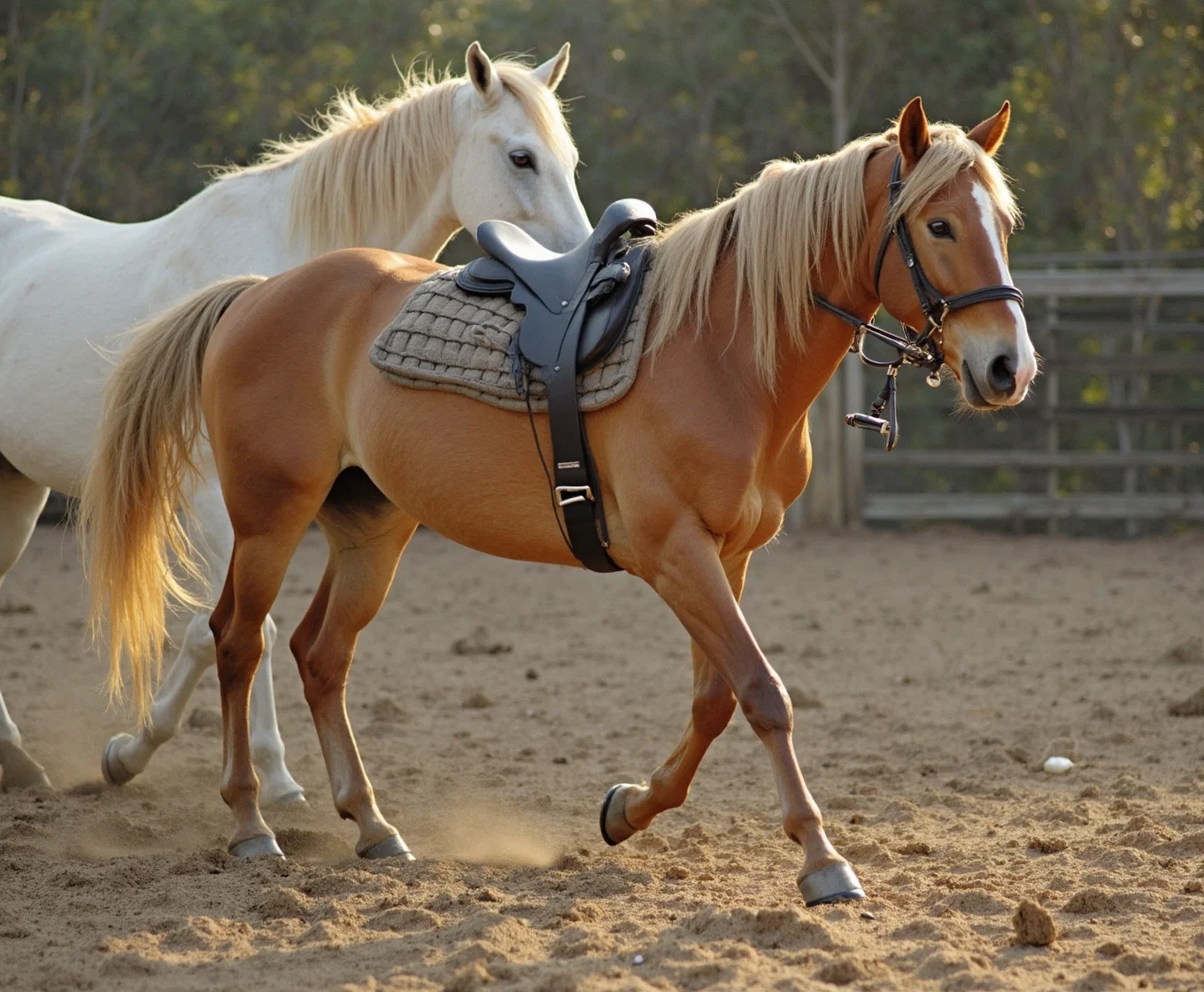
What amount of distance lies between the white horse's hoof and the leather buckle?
7.99ft

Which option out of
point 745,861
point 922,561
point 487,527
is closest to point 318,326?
point 487,527

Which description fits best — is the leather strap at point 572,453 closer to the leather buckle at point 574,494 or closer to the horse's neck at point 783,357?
the leather buckle at point 574,494

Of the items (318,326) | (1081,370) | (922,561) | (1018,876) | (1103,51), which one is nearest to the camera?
(1018,876)

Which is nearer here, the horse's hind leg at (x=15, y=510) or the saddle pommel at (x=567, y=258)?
the saddle pommel at (x=567, y=258)

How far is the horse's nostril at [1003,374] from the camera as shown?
2961 millimetres

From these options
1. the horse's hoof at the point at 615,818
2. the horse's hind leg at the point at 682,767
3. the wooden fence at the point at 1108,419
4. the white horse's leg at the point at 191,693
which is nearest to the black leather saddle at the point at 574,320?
the horse's hind leg at the point at 682,767

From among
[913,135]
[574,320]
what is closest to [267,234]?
[574,320]

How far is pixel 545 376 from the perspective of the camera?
3447mm

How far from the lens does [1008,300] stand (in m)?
3.01

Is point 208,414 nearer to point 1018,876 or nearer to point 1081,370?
point 1018,876

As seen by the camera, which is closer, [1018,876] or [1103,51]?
[1018,876]

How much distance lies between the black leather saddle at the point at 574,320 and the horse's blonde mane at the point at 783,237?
12cm

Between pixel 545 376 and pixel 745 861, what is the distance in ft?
4.68

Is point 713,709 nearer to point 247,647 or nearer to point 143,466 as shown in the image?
point 247,647
